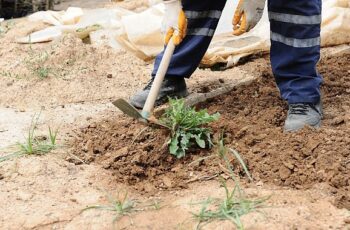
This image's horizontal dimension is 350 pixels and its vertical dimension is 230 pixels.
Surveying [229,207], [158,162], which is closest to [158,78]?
[158,162]

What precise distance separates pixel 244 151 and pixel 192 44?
859 millimetres

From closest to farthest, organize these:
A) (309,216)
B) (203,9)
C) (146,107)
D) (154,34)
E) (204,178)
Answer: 1. (309,216)
2. (204,178)
3. (146,107)
4. (203,9)
5. (154,34)

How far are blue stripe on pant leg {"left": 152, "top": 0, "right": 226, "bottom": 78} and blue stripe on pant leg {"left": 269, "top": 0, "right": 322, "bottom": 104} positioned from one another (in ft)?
1.23

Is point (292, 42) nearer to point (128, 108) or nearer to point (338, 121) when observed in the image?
point (338, 121)

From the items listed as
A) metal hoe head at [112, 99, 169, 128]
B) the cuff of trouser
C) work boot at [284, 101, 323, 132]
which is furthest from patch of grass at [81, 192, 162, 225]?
the cuff of trouser

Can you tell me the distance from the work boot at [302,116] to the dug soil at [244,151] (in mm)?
53

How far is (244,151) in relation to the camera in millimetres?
2443

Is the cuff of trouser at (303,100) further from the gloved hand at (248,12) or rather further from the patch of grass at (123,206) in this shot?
the patch of grass at (123,206)

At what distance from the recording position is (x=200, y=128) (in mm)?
2521

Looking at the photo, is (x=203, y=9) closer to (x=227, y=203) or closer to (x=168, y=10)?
(x=168, y=10)

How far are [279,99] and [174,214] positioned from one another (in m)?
1.26

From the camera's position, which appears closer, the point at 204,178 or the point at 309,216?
the point at 309,216

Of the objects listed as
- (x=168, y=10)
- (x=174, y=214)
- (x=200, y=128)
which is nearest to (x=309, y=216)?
(x=174, y=214)

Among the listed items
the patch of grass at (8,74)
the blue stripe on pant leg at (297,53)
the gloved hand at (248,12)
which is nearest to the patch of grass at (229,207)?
the blue stripe on pant leg at (297,53)
